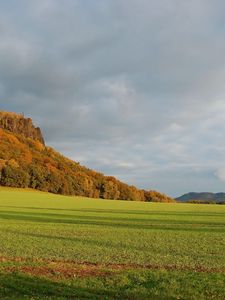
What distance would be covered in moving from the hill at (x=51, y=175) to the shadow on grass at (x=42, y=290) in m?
119

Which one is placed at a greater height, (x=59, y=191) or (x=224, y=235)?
(x=59, y=191)

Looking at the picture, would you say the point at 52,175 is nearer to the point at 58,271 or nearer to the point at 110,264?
the point at 110,264

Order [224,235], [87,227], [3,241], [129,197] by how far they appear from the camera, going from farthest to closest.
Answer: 1. [129,197]
2. [87,227]
3. [224,235]
4. [3,241]

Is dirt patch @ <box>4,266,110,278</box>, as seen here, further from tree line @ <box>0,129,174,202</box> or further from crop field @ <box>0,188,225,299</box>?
tree line @ <box>0,129,174,202</box>

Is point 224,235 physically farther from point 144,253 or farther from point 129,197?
point 129,197

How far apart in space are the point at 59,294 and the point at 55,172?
441 ft

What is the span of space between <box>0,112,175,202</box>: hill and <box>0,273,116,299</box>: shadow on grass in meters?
119

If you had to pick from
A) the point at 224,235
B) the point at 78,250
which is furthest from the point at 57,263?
the point at 224,235

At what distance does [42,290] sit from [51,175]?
429ft

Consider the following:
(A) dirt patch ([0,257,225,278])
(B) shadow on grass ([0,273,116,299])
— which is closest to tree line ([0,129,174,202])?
(A) dirt patch ([0,257,225,278])

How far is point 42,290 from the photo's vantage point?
→ 1622 cm

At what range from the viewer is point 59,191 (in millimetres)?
147375

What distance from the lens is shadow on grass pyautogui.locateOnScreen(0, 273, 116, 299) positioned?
15523 millimetres

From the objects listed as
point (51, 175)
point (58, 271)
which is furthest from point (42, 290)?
point (51, 175)
